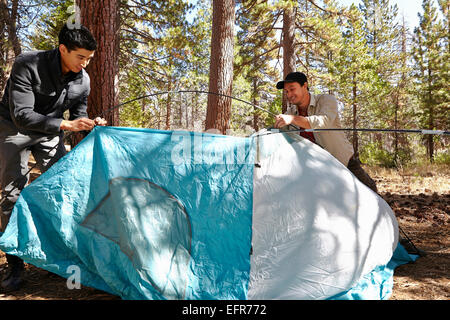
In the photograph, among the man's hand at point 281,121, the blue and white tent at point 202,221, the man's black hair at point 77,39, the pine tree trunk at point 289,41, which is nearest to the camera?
the blue and white tent at point 202,221

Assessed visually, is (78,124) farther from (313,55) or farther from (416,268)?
(313,55)

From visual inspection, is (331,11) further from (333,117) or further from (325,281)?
(325,281)

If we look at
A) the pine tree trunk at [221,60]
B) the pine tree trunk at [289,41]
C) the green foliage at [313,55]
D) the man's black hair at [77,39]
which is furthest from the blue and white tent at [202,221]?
the pine tree trunk at [289,41]

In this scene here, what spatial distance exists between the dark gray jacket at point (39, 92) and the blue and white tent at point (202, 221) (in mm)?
332

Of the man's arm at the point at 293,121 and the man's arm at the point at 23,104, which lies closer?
the man's arm at the point at 23,104

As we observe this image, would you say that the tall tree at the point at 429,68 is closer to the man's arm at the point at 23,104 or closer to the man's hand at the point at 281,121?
the man's hand at the point at 281,121

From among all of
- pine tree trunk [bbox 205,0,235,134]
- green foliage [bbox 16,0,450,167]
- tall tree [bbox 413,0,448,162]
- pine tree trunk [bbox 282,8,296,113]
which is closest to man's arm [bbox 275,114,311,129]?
pine tree trunk [bbox 205,0,235,134]

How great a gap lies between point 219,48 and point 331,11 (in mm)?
5395

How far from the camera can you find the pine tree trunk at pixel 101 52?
2.85 metres

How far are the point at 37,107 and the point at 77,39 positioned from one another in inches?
24.2

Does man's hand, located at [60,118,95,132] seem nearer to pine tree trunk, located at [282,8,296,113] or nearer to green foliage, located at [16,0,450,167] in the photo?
green foliage, located at [16,0,450,167]

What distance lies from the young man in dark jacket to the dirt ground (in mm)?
232

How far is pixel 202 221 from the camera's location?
77.6 inches

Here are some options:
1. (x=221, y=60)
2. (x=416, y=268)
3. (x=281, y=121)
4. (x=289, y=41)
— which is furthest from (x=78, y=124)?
(x=289, y=41)
